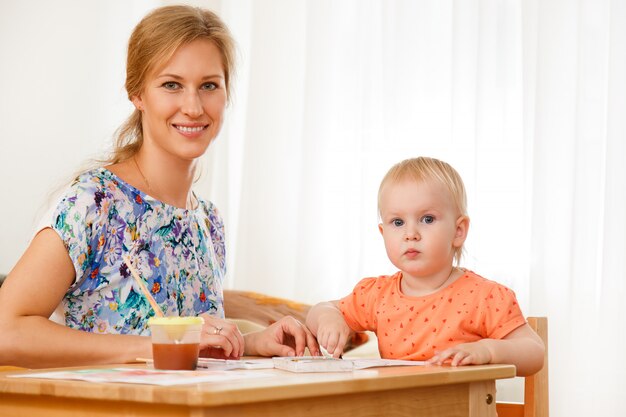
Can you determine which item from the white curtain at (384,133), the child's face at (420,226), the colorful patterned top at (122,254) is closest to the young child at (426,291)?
the child's face at (420,226)

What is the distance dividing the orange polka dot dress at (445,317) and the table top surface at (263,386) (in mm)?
263

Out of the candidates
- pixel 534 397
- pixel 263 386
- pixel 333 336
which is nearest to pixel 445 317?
pixel 333 336

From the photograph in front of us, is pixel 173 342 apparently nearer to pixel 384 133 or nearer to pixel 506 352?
pixel 506 352

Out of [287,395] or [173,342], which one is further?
[173,342]

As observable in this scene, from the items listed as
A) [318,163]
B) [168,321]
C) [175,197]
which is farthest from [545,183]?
[168,321]

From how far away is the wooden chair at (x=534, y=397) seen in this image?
170 centimetres

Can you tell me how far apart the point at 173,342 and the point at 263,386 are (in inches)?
10.6

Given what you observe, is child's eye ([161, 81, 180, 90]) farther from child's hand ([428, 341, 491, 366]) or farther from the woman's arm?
child's hand ([428, 341, 491, 366])

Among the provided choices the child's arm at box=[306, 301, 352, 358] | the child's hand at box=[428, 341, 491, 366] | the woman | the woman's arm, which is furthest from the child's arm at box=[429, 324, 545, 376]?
the woman's arm

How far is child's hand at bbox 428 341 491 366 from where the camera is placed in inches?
52.1

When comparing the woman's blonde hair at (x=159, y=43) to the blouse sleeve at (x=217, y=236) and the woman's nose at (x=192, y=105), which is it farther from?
the blouse sleeve at (x=217, y=236)

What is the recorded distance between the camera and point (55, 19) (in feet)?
11.3

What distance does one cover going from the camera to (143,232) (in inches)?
72.6

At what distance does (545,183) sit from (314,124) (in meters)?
0.99
